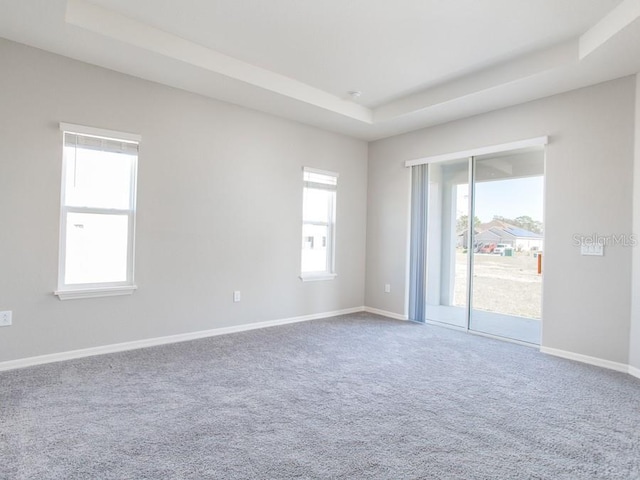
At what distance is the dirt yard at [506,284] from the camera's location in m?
4.18

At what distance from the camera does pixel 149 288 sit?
373cm

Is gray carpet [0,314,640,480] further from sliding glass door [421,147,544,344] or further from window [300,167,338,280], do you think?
window [300,167,338,280]

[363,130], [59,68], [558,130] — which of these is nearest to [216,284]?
[59,68]

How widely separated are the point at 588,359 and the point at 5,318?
16.9 feet

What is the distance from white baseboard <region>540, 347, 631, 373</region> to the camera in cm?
332

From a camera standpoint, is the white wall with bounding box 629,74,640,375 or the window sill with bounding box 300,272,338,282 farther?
the window sill with bounding box 300,272,338,282

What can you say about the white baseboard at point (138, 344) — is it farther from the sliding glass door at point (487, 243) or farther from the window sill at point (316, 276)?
the sliding glass door at point (487, 243)

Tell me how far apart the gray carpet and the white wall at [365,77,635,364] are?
1.21 feet

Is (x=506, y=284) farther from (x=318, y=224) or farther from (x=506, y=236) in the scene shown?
(x=318, y=224)

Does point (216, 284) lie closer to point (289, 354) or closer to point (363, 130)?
point (289, 354)

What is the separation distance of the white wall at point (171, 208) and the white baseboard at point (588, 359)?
2.68 metres

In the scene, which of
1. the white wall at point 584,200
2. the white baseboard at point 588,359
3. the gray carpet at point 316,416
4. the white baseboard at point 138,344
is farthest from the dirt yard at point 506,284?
the white baseboard at point 138,344

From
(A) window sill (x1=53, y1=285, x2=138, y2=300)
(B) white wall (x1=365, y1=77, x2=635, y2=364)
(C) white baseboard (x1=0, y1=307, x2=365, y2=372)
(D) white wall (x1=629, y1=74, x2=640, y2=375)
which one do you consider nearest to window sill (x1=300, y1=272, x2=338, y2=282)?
(C) white baseboard (x1=0, y1=307, x2=365, y2=372)

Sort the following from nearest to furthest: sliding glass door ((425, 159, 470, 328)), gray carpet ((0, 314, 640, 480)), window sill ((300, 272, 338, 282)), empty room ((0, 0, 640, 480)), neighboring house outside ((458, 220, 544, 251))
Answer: gray carpet ((0, 314, 640, 480)) < empty room ((0, 0, 640, 480)) < neighboring house outside ((458, 220, 544, 251)) < sliding glass door ((425, 159, 470, 328)) < window sill ((300, 272, 338, 282))
